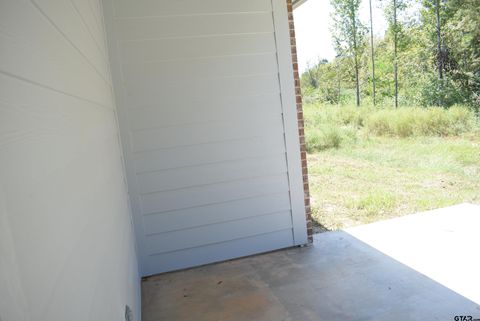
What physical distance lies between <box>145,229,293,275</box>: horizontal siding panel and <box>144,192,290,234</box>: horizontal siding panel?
231 mm

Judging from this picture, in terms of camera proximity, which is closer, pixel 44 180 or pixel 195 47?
pixel 44 180

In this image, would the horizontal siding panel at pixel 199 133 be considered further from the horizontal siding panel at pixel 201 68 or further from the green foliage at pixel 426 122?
the green foliage at pixel 426 122

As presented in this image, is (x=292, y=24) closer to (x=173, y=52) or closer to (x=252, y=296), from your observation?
(x=173, y=52)

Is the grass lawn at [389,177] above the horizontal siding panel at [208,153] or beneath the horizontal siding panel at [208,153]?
beneath

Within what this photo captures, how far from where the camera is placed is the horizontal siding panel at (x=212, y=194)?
3223 millimetres

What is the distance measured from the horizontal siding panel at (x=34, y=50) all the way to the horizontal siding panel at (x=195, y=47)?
213 centimetres

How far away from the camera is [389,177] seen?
20.4 ft

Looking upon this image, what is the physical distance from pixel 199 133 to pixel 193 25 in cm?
93

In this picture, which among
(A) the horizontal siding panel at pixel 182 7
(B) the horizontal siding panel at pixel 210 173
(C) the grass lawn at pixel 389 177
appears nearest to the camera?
(A) the horizontal siding panel at pixel 182 7

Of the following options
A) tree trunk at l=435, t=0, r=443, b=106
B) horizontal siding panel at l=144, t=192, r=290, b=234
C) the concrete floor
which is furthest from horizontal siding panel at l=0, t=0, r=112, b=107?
tree trunk at l=435, t=0, r=443, b=106

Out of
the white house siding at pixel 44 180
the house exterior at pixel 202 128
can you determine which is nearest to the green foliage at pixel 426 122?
the house exterior at pixel 202 128

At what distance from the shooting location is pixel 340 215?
15.1 feet

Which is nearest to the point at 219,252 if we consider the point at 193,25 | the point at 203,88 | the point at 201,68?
the point at 203,88

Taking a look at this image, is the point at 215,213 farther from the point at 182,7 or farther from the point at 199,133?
the point at 182,7
